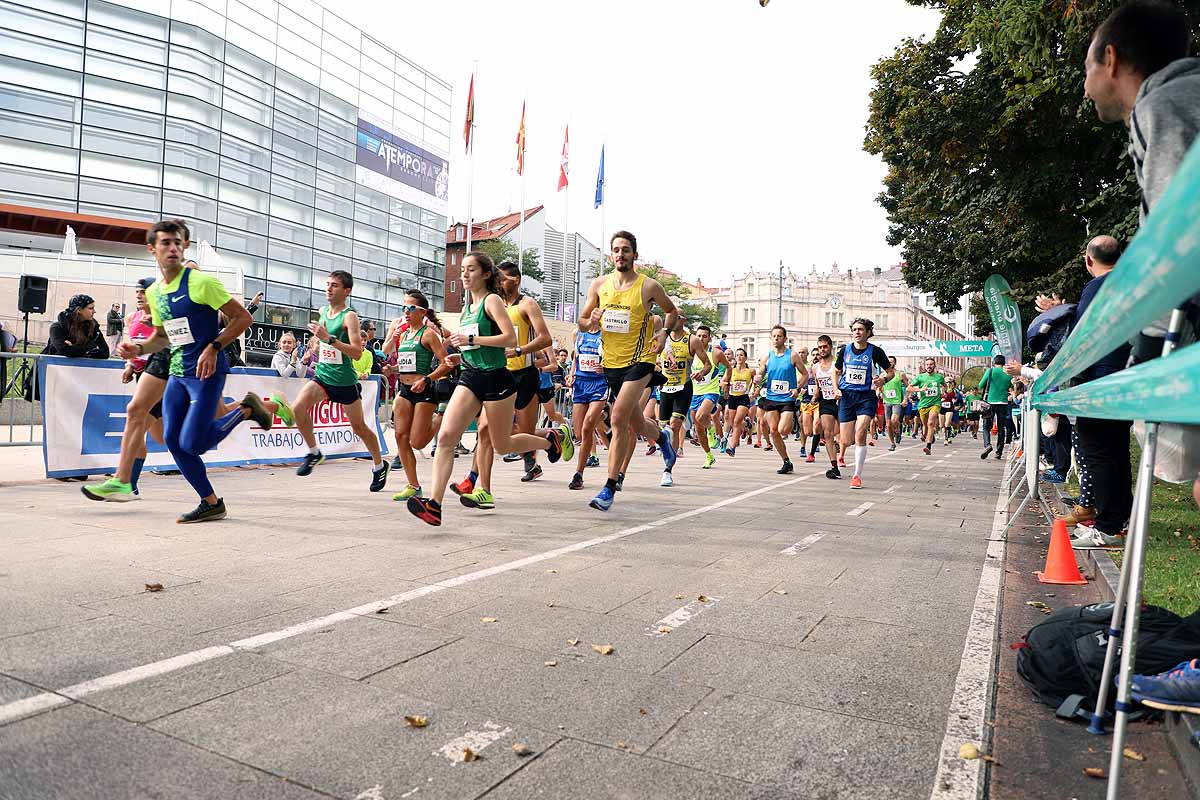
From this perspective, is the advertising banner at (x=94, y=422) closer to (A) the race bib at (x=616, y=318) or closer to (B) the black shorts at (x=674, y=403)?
(A) the race bib at (x=616, y=318)

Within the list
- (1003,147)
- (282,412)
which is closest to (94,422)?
(282,412)

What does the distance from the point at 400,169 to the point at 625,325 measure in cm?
5383

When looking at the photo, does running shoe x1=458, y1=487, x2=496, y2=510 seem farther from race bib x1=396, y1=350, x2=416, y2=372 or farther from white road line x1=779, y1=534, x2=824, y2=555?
white road line x1=779, y1=534, x2=824, y2=555

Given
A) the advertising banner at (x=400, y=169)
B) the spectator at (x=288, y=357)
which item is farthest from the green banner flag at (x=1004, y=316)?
the advertising banner at (x=400, y=169)

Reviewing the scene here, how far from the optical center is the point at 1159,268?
163cm

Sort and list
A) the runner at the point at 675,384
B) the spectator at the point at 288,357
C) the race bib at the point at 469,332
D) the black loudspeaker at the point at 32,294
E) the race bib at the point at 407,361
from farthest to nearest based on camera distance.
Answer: the spectator at the point at 288,357, the black loudspeaker at the point at 32,294, the runner at the point at 675,384, the race bib at the point at 407,361, the race bib at the point at 469,332

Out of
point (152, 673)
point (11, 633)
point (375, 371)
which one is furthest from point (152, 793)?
point (375, 371)

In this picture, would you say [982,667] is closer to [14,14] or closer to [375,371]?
[375,371]

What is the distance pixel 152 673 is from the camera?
3150 millimetres

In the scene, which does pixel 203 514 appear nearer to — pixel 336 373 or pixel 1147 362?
pixel 336 373

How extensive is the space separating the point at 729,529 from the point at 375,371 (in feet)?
33.8

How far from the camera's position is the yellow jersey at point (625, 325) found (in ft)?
27.3

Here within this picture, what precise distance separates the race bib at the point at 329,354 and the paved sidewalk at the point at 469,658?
2.60 metres

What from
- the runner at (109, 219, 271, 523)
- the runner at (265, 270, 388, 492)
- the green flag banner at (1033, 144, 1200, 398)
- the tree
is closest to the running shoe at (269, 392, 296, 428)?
the runner at (265, 270, 388, 492)
